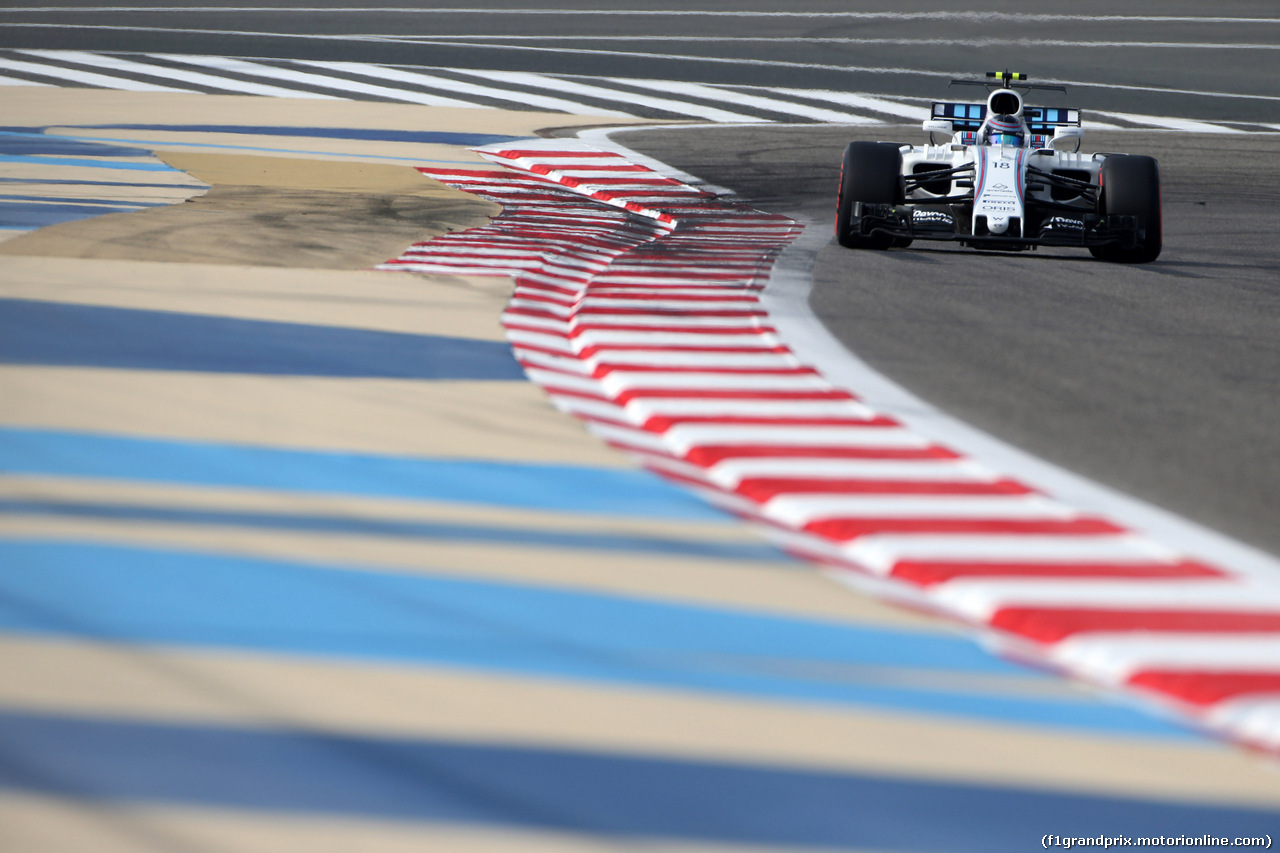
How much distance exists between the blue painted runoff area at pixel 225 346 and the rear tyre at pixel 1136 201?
4818mm

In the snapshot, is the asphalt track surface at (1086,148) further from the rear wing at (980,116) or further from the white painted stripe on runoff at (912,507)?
the rear wing at (980,116)

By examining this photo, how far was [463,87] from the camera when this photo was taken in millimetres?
21562

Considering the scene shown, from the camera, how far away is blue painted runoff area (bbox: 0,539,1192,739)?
2857mm

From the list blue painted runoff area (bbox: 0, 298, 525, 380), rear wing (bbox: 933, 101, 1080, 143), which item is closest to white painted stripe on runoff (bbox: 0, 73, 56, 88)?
rear wing (bbox: 933, 101, 1080, 143)

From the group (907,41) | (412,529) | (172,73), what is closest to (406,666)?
(412,529)

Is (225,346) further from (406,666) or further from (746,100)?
(746,100)

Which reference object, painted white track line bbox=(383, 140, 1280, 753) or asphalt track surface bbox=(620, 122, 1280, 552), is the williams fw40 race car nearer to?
asphalt track surface bbox=(620, 122, 1280, 552)

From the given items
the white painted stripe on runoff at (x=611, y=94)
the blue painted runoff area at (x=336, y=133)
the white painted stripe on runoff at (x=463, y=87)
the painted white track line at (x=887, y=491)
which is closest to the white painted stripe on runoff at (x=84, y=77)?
the white painted stripe on runoff at (x=463, y=87)

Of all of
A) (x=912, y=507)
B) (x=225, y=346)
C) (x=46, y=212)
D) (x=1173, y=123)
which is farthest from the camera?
(x=1173, y=123)

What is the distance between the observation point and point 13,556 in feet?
11.2

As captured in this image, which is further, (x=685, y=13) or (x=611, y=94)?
(x=685, y=13)

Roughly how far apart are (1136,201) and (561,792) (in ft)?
25.3

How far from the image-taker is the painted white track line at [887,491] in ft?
10.2

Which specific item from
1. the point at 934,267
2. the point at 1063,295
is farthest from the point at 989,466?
the point at 934,267
